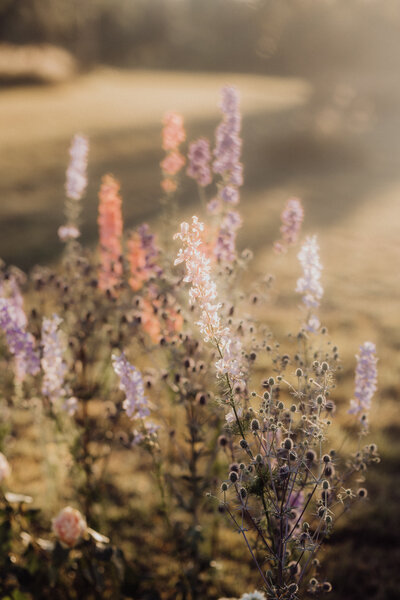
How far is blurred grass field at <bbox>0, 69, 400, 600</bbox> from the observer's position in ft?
14.5

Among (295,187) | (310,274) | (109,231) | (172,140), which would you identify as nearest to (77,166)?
(109,231)

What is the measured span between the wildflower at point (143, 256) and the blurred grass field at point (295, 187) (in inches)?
80.2

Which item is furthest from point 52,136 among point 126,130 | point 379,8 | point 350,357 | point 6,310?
point 379,8

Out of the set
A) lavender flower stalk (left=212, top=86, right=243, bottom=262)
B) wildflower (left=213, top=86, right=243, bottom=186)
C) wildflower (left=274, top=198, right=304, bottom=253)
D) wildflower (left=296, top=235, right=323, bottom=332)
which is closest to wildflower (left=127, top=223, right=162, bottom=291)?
lavender flower stalk (left=212, top=86, right=243, bottom=262)

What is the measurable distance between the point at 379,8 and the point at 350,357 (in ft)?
90.3

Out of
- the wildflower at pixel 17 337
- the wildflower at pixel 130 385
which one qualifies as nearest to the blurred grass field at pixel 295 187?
the wildflower at pixel 130 385

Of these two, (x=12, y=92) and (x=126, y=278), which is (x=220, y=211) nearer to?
(x=126, y=278)

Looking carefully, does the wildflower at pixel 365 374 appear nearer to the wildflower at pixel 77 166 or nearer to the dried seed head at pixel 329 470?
the dried seed head at pixel 329 470

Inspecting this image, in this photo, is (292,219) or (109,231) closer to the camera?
(292,219)

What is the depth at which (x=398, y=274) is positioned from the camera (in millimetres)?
9211

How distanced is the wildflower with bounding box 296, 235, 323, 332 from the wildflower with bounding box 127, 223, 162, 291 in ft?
2.85

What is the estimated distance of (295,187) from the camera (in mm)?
14188

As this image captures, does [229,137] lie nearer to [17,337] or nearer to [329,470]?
[17,337]

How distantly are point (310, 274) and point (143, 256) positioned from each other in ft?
3.96
